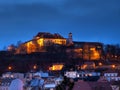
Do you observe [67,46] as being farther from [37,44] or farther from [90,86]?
[90,86]

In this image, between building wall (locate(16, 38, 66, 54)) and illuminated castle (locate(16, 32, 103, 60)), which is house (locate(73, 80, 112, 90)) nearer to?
illuminated castle (locate(16, 32, 103, 60))

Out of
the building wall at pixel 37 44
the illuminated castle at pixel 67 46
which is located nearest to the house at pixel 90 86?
the illuminated castle at pixel 67 46

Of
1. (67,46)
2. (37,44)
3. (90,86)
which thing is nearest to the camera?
(90,86)

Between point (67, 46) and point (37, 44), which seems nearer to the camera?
point (67, 46)

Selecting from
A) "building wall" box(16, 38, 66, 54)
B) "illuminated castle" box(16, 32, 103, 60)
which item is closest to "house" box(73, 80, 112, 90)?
"illuminated castle" box(16, 32, 103, 60)

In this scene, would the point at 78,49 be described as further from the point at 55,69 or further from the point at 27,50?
the point at 55,69

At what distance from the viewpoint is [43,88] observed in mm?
40812

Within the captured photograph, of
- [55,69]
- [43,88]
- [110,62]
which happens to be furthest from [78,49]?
[43,88]

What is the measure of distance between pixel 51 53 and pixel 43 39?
10401 mm

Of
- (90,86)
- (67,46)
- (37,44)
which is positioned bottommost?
(90,86)

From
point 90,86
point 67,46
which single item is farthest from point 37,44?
point 90,86

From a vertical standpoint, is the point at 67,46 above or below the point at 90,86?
above

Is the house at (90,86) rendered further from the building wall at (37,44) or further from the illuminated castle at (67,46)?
the building wall at (37,44)

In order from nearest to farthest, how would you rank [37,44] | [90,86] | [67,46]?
[90,86] → [67,46] → [37,44]
